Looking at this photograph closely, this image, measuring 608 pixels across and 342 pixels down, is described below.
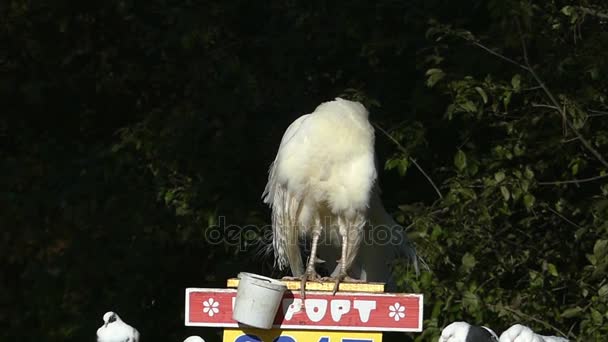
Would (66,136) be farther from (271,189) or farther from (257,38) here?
(271,189)

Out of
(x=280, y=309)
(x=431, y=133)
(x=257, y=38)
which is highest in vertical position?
(x=257, y=38)

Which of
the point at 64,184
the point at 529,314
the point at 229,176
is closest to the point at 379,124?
the point at 229,176

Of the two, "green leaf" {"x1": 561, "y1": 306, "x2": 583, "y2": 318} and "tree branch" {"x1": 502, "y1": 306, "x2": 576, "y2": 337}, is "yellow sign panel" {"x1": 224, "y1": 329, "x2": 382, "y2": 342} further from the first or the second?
"green leaf" {"x1": 561, "y1": 306, "x2": 583, "y2": 318}

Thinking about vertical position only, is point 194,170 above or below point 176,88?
below

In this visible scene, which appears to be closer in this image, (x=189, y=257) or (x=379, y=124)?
(x=379, y=124)

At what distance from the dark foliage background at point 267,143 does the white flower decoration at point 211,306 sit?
182cm

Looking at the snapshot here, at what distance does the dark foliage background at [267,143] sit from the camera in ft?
18.3

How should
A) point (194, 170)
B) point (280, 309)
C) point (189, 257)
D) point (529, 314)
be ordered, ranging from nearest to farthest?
point (280, 309) → point (529, 314) → point (194, 170) → point (189, 257)

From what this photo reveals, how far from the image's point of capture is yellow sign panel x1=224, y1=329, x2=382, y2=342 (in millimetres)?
3484

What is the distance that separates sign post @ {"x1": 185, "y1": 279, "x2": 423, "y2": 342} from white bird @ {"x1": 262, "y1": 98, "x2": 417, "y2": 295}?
2.73 ft

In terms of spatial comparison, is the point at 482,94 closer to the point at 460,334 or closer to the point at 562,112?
the point at 562,112

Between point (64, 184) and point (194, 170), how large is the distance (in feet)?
3.64

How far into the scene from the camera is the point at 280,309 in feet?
11.6

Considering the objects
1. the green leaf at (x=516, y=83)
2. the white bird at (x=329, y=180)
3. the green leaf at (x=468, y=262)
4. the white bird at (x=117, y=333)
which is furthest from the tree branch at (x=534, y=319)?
the white bird at (x=117, y=333)
